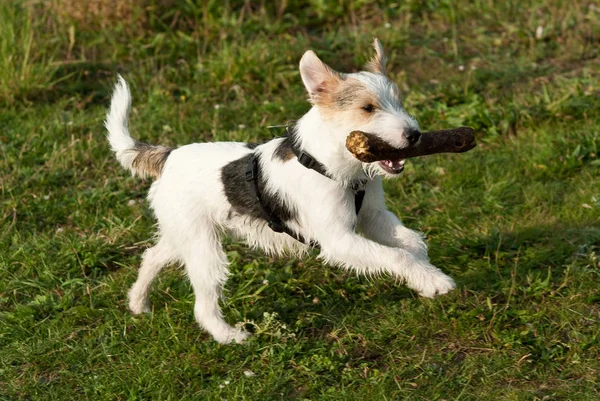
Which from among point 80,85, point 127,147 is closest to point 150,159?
point 127,147

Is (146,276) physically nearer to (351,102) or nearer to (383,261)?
(383,261)

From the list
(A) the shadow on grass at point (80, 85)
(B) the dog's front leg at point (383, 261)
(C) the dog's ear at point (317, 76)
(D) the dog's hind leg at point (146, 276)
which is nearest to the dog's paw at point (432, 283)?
(B) the dog's front leg at point (383, 261)

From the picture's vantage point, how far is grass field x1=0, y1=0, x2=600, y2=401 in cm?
488

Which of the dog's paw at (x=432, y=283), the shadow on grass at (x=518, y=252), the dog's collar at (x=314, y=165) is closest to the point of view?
the dog's paw at (x=432, y=283)

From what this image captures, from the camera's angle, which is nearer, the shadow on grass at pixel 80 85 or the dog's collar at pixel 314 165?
the dog's collar at pixel 314 165

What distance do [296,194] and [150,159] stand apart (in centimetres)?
108

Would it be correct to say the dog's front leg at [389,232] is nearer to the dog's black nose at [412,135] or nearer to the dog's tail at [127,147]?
the dog's black nose at [412,135]

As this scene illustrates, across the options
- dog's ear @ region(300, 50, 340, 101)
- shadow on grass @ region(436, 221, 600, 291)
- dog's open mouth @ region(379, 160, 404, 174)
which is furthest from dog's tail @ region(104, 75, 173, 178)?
shadow on grass @ region(436, 221, 600, 291)

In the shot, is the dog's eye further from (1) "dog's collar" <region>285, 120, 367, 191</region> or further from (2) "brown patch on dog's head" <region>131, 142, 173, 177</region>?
(2) "brown patch on dog's head" <region>131, 142, 173, 177</region>

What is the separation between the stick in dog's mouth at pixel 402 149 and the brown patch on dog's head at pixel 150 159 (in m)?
1.40

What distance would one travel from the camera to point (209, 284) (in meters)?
5.21

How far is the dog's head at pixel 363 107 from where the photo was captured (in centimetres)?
457

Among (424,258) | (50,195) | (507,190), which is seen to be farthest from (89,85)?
(424,258)

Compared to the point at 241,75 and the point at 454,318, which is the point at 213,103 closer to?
the point at 241,75
